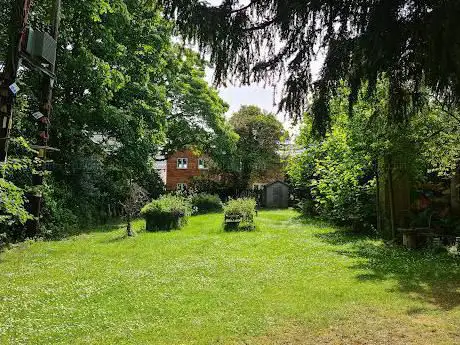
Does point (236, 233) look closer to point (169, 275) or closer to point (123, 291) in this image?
point (169, 275)

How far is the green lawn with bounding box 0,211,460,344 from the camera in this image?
456 centimetres

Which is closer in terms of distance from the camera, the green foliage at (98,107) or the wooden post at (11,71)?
the wooden post at (11,71)

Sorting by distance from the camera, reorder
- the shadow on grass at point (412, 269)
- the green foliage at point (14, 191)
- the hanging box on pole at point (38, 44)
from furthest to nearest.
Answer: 1. the green foliage at point (14, 191)
2. the hanging box on pole at point (38, 44)
3. the shadow on grass at point (412, 269)

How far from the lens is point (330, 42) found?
3082 mm

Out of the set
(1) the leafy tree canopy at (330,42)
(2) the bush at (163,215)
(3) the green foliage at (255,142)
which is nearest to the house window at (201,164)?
(3) the green foliage at (255,142)

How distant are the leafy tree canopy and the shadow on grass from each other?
386 cm

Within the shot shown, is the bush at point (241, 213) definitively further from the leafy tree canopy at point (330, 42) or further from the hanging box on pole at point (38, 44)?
the leafy tree canopy at point (330, 42)

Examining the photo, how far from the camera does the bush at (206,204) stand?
2362cm

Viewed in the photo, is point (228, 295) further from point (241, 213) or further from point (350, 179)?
point (350, 179)

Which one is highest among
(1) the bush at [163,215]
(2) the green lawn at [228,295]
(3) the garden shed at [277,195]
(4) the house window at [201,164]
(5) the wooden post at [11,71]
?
(4) the house window at [201,164]

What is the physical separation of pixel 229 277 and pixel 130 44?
12.7m

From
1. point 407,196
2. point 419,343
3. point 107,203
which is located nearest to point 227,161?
point 107,203

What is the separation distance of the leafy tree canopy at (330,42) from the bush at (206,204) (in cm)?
2027

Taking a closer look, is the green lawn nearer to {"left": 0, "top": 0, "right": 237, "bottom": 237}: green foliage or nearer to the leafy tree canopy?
the leafy tree canopy
